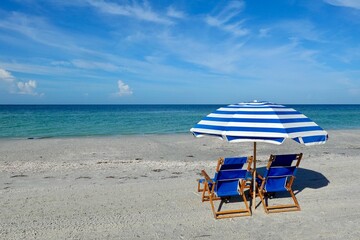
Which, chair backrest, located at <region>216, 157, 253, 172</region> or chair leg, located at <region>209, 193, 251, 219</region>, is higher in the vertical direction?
chair backrest, located at <region>216, 157, 253, 172</region>

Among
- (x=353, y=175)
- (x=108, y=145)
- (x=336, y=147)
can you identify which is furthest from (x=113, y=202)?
(x=336, y=147)

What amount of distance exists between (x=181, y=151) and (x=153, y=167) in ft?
12.3

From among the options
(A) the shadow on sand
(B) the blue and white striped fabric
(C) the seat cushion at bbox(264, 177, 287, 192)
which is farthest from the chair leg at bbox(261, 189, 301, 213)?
(B) the blue and white striped fabric

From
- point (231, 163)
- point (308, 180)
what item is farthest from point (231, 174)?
point (308, 180)

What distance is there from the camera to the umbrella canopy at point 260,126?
4871mm

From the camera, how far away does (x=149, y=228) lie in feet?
16.1

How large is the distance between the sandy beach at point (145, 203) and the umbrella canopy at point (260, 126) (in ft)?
4.38

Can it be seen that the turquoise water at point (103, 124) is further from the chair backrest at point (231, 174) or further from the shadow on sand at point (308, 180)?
the chair backrest at point (231, 174)

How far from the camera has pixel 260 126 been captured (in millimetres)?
5000

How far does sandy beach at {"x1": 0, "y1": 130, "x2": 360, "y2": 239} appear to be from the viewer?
15.7ft

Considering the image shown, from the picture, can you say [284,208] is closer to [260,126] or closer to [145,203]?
[260,126]

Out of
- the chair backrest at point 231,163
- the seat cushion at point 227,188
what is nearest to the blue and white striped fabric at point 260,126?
the chair backrest at point 231,163

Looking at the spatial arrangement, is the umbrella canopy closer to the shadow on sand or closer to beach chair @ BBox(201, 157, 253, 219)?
beach chair @ BBox(201, 157, 253, 219)

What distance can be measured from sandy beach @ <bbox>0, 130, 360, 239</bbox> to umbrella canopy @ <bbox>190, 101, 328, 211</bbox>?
1.33 metres
